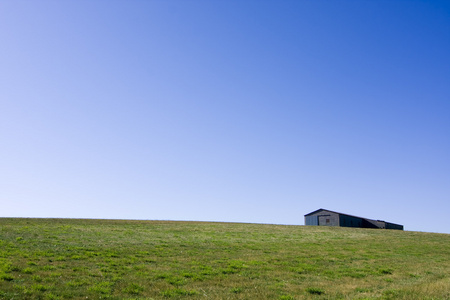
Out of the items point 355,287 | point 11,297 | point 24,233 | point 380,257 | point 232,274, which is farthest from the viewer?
point 24,233

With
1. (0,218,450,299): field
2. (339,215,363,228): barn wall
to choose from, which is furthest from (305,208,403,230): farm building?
(0,218,450,299): field

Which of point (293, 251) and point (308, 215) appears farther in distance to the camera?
point (308, 215)

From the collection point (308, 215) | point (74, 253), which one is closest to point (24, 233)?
point (74, 253)

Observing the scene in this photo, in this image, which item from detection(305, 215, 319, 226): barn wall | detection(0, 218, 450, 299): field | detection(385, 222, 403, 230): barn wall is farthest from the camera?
detection(385, 222, 403, 230): barn wall

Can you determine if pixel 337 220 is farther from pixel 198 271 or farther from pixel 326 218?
pixel 198 271

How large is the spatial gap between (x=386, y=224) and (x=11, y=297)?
96.8 meters

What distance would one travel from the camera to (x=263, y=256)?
31406 millimetres

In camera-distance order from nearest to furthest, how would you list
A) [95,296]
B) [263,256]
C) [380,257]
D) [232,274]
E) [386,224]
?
1. [95,296]
2. [232,274]
3. [263,256]
4. [380,257]
5. [386,224]

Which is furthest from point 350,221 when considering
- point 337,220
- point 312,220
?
point 312,220

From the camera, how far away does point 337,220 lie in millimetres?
87500

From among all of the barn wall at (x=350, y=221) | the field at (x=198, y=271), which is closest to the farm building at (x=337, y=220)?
the barn wall at (x=350, y=221)

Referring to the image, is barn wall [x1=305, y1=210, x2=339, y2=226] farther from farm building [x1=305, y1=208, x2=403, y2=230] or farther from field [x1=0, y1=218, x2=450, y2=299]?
field [x1=0, y1=218, x2=450, y2=299]

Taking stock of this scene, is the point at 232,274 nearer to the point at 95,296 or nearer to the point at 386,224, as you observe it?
the point at 95,296

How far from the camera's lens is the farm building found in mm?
88062
